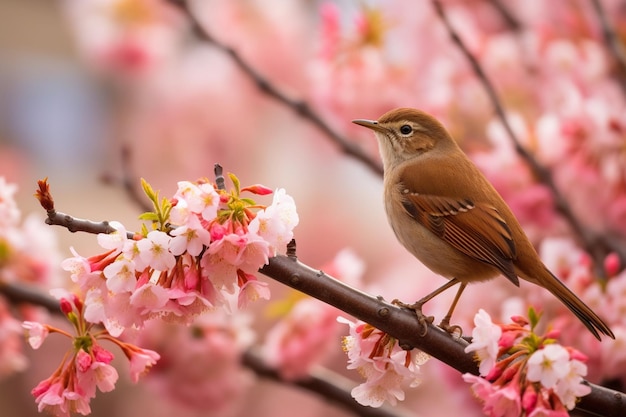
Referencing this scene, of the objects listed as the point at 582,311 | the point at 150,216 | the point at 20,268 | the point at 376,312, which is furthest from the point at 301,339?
the point at 150,216

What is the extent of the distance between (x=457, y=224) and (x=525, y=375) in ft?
2.16

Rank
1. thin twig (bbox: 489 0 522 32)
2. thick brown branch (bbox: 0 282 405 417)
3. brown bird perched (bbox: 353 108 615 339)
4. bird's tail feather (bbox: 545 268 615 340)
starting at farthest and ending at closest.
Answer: thin twig (bbox: 489 0 522 32) → thick brown branch (bbox: 0 282 405 417) → brown bird perched (bbox: 353 108 615 339) → bird's tail feather (bbox: 545 268 615 340)

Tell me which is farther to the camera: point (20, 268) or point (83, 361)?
point (20, 268)

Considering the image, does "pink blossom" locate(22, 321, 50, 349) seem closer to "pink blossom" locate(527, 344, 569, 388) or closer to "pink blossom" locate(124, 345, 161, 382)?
"pink blossom" locate(124, 345, 161, 382)

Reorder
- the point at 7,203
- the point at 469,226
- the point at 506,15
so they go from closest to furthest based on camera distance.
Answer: the point at 7,203
the point at 469,226
the point at 506,15

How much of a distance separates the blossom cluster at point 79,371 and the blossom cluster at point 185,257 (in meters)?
0.04

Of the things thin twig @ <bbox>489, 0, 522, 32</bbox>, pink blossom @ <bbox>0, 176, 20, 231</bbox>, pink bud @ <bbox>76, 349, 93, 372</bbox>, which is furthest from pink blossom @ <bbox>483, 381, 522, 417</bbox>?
thin twig @ <bbox>489, 0, 522, 32</bbox>

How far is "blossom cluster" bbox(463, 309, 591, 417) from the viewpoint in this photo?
1.12 metres

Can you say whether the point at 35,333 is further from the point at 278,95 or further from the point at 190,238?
the point at 278,95

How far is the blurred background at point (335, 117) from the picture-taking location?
A: 7.34ft

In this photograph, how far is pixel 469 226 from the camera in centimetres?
176

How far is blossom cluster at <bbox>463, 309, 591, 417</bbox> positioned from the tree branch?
68 millimetres

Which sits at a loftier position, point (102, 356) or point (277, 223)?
point (277, 223)

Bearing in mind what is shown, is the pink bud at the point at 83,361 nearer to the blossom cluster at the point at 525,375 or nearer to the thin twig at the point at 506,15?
the blossom cluster at the point at 525,375
